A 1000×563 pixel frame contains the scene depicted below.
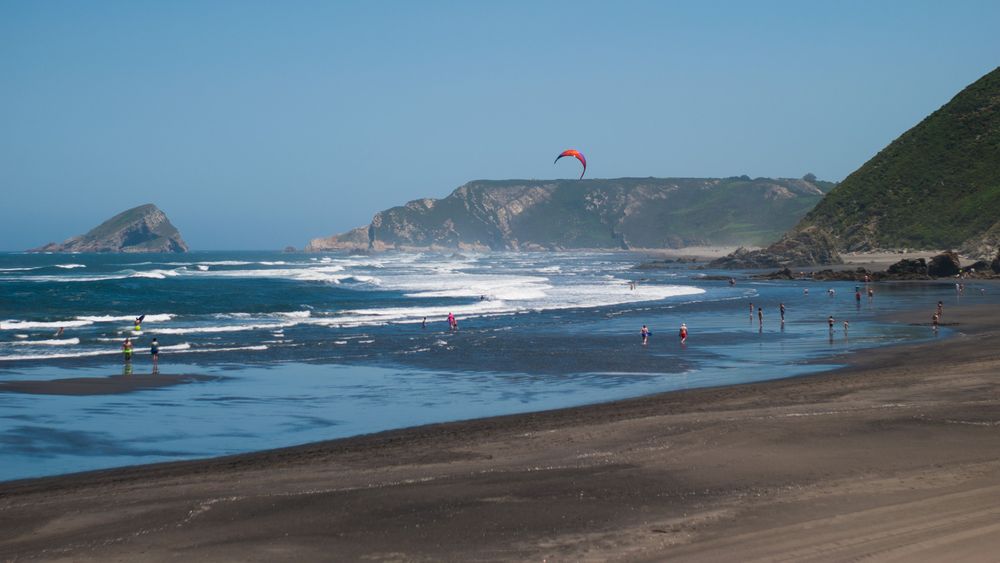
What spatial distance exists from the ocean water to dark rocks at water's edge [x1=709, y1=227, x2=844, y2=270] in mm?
36839

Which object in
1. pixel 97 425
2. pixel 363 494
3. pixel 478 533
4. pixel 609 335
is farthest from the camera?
pixel 609 335

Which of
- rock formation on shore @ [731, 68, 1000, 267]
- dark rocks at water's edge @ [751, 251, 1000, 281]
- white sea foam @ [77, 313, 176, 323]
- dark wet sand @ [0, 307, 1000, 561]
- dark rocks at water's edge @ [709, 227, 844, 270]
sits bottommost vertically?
dark wet sand @ [0, 307, 1000, 561]

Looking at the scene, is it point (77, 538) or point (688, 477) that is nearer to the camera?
point (77, 538)

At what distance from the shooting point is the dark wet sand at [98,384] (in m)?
21.4

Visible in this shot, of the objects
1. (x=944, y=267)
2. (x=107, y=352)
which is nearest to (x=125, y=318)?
(x=107, y=352)

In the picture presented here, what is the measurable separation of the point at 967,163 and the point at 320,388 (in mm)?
92366

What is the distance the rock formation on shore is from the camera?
89375 mm

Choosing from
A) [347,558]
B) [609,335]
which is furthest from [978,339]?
[347,558]

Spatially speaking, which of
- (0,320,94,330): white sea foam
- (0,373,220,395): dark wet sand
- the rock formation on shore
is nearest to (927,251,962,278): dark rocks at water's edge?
the rock formation on shore

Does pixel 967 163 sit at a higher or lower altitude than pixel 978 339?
higher

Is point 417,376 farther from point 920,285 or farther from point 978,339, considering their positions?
point 920,285

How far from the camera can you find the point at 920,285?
5712 centimetres

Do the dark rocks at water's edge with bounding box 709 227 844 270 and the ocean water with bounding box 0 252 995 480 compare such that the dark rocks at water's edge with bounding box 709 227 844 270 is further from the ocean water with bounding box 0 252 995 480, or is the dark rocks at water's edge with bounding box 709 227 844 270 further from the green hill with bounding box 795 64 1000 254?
the ocean water with bounding box 0 252 995 480

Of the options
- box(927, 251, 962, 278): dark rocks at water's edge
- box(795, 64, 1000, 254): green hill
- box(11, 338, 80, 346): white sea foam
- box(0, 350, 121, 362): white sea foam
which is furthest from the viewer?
box(795, 64, 1000, 254): green hill
